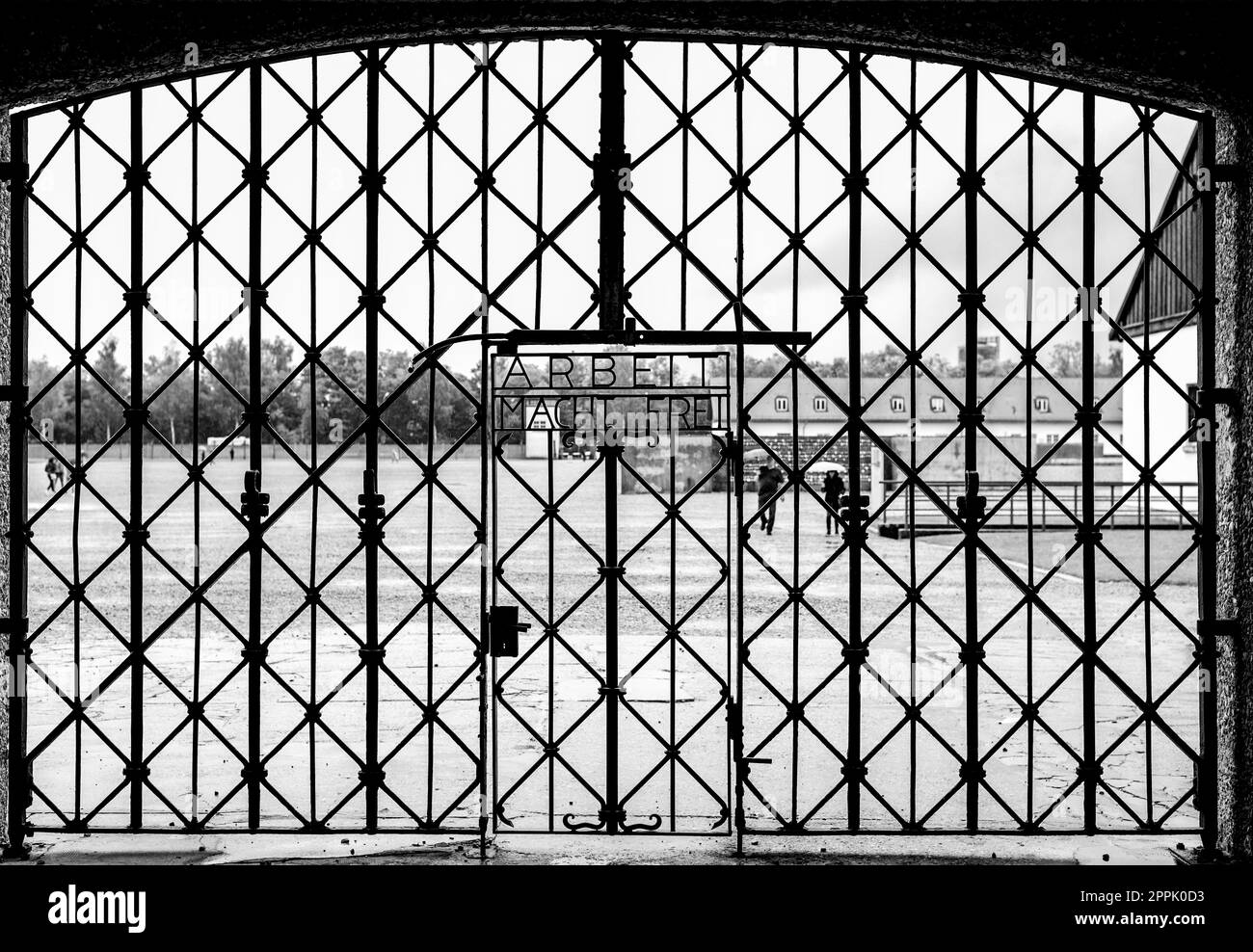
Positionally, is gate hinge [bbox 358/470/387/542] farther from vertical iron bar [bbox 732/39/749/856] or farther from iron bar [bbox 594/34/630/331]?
vertical iron bar [bbox 732/39/749/856]

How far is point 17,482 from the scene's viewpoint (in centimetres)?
462

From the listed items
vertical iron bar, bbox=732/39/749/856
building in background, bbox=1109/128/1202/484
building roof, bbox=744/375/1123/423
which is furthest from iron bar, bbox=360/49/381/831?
building roof, bbox=744/375/1123/423

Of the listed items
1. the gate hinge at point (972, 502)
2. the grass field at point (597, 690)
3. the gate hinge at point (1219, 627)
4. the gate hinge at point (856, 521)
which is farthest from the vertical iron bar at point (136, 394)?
the gate hinge at point (1219, 627)

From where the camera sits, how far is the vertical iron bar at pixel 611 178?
4535mm

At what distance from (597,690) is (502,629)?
Answer: 10.2ft

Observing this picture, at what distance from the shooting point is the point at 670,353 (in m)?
4.11

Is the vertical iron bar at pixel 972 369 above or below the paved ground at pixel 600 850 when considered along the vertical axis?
above

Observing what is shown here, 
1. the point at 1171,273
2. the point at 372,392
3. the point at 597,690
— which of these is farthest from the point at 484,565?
the point at 1171,273

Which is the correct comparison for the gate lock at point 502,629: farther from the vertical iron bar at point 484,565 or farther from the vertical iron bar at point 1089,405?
the vertical iron bar at point 1089,405

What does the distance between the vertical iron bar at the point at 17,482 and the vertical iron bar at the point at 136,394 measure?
0.43 m

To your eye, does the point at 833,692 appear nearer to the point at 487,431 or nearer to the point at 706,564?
the point at 487,431

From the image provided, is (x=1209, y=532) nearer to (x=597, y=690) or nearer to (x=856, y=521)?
(x=856, y=521)
